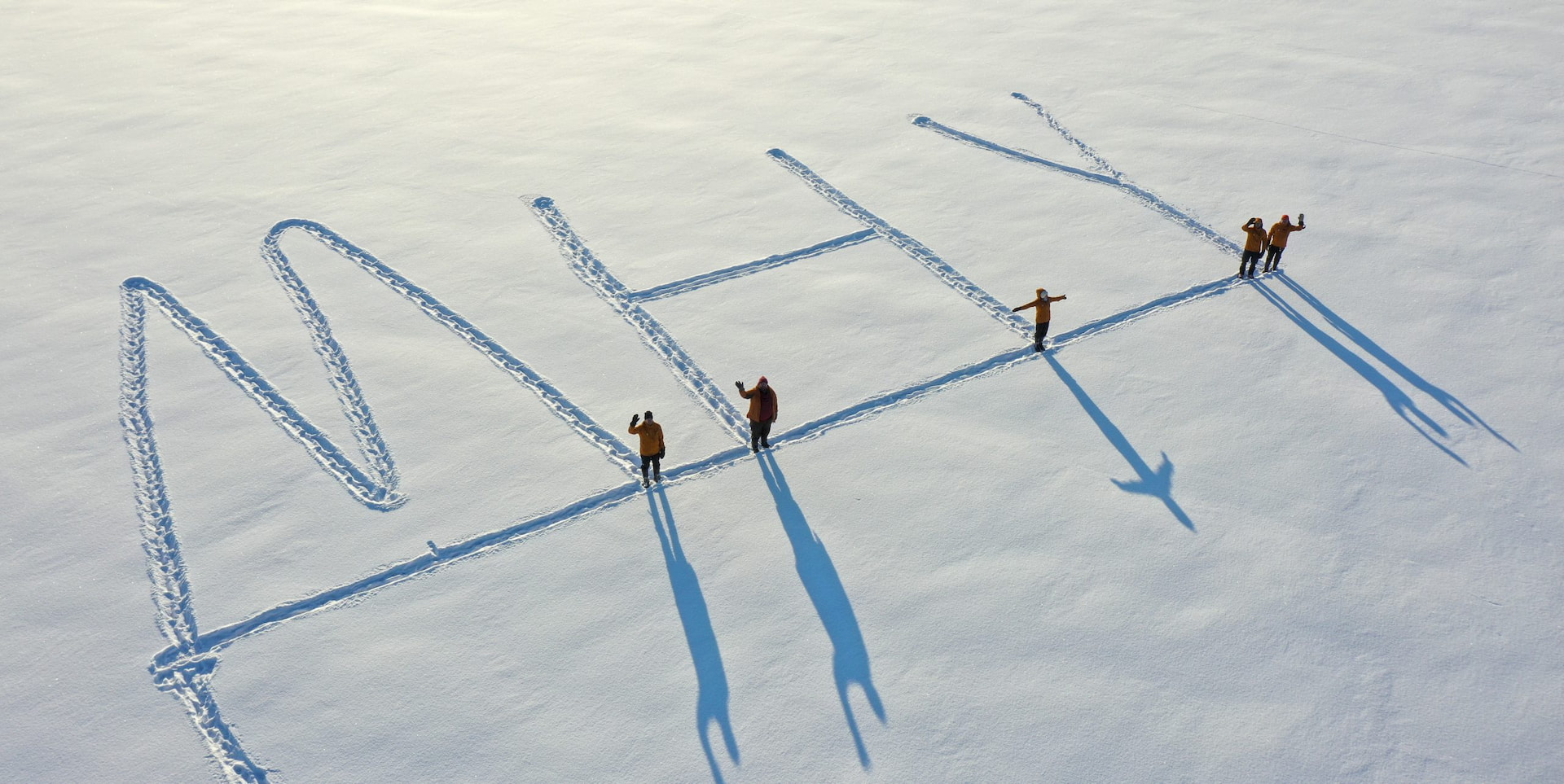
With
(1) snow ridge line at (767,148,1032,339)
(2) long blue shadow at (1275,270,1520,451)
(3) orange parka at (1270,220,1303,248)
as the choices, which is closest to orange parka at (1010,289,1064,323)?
(1) snow ridge line at (767,148,1032,339)

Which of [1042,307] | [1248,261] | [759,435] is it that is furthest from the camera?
[1248,261]

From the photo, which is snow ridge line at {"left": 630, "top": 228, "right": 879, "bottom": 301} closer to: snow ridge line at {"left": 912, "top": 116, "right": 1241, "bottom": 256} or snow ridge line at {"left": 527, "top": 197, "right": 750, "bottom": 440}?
snow ridge line at {"left": 527, "top": 197, "right": 750, "bottom": 440}

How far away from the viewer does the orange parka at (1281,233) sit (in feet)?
26.0

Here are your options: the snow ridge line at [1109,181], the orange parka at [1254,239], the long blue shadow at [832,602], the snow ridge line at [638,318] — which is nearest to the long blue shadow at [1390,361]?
the orange parka at [1254,239]

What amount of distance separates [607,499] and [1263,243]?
19.9 feet

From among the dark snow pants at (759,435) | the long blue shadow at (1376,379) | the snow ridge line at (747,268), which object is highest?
the snow ridge line at (747,268)

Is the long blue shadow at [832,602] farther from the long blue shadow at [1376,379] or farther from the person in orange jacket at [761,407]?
the long blue shadow at [1376,379]

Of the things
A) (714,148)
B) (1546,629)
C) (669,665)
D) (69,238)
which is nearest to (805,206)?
(714,148)

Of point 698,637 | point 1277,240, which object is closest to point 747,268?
point 698,637

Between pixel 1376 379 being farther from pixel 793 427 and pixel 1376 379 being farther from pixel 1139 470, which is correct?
pixel 793 427

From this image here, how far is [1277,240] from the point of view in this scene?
801 cm

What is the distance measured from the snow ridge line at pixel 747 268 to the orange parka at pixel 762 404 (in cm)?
234

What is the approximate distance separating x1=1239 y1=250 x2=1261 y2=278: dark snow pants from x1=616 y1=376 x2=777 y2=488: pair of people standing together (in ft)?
15.4

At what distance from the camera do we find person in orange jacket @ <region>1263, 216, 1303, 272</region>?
313 inches
